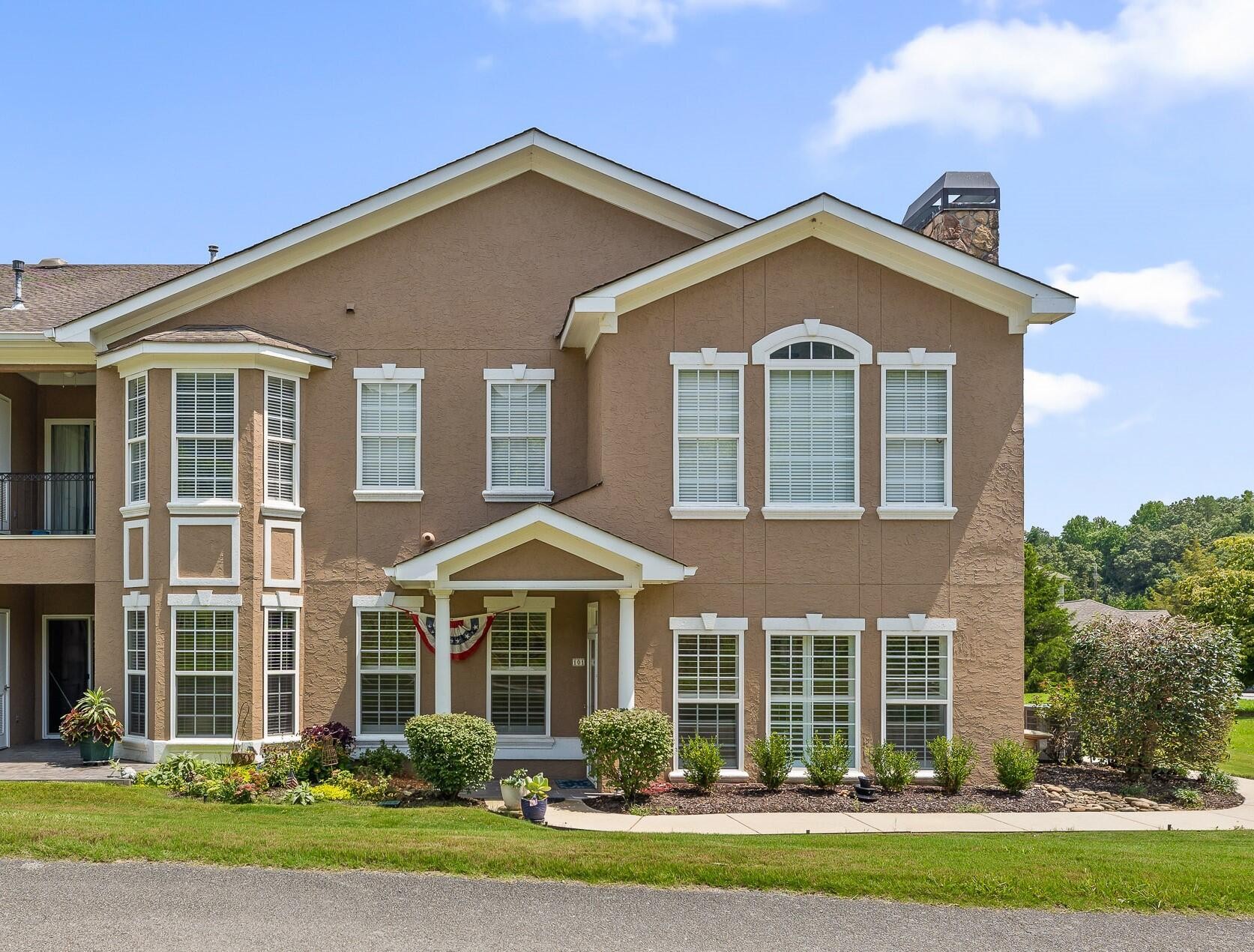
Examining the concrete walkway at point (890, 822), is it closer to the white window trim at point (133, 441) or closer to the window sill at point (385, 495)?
the window sill at point (385, 495)

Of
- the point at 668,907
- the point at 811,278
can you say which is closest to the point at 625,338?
the point at 811,278

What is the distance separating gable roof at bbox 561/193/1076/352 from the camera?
628 inches

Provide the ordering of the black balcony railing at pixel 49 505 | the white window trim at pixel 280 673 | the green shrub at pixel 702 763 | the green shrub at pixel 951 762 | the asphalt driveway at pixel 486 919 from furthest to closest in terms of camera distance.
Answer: the black balcony railing at pixel 49 505 → the white window trim at pixel 280 673 → the green shrub at pixel 951 762 → the green shrub at pixel 702 763 → the asphalt driveway at pixel 486 919

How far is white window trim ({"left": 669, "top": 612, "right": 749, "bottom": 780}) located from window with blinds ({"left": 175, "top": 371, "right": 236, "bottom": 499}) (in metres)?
6.74

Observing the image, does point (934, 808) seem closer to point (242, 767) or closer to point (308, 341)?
point (242, 767)

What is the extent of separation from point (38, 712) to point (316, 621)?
20.2 feet

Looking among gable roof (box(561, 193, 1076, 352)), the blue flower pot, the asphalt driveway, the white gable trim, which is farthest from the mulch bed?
gable roof (box(561, 193, 1076, 352))

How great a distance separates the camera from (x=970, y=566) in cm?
1652

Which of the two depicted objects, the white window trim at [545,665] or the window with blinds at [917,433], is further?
the white window trim at [545,665]

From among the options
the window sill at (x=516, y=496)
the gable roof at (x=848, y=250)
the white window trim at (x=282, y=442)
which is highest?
the gable roof at (x=848, y=250)

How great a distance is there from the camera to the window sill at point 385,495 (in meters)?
17.6

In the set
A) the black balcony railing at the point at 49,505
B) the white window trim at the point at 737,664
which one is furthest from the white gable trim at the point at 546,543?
the black balcony railing at the point at 49,505

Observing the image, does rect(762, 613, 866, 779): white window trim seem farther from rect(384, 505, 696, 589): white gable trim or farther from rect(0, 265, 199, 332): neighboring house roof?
rect(0, 265, 199, 332): neighboring house roof

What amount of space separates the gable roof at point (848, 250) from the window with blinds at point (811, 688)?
16.7ft
